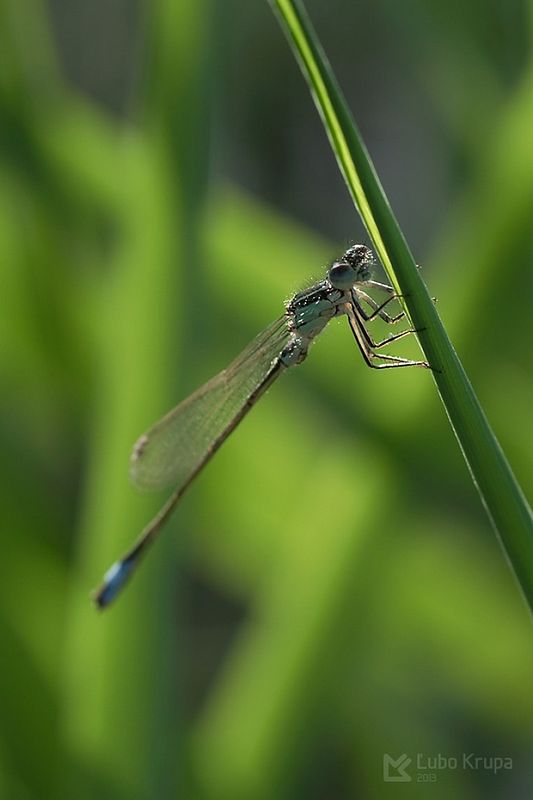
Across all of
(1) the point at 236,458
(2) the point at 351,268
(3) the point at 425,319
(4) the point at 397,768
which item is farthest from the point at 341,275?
(4) the point at 397,768

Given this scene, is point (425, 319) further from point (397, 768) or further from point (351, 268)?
point (397, 768)

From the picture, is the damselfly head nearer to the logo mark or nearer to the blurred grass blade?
the blurred grass blade

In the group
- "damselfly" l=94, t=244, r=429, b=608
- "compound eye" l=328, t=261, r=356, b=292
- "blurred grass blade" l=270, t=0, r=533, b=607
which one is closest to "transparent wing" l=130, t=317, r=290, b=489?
"damselfly" l=94, t=244, r=429, b=608

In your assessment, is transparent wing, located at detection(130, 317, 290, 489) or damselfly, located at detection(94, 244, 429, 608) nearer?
damselfly, located at detection(94, 244, 429, 608)

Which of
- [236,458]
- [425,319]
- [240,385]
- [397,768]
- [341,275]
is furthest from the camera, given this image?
[397,768]

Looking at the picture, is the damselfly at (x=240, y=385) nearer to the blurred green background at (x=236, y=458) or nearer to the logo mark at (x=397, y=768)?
the blurred green background at (x=236, y=458)
